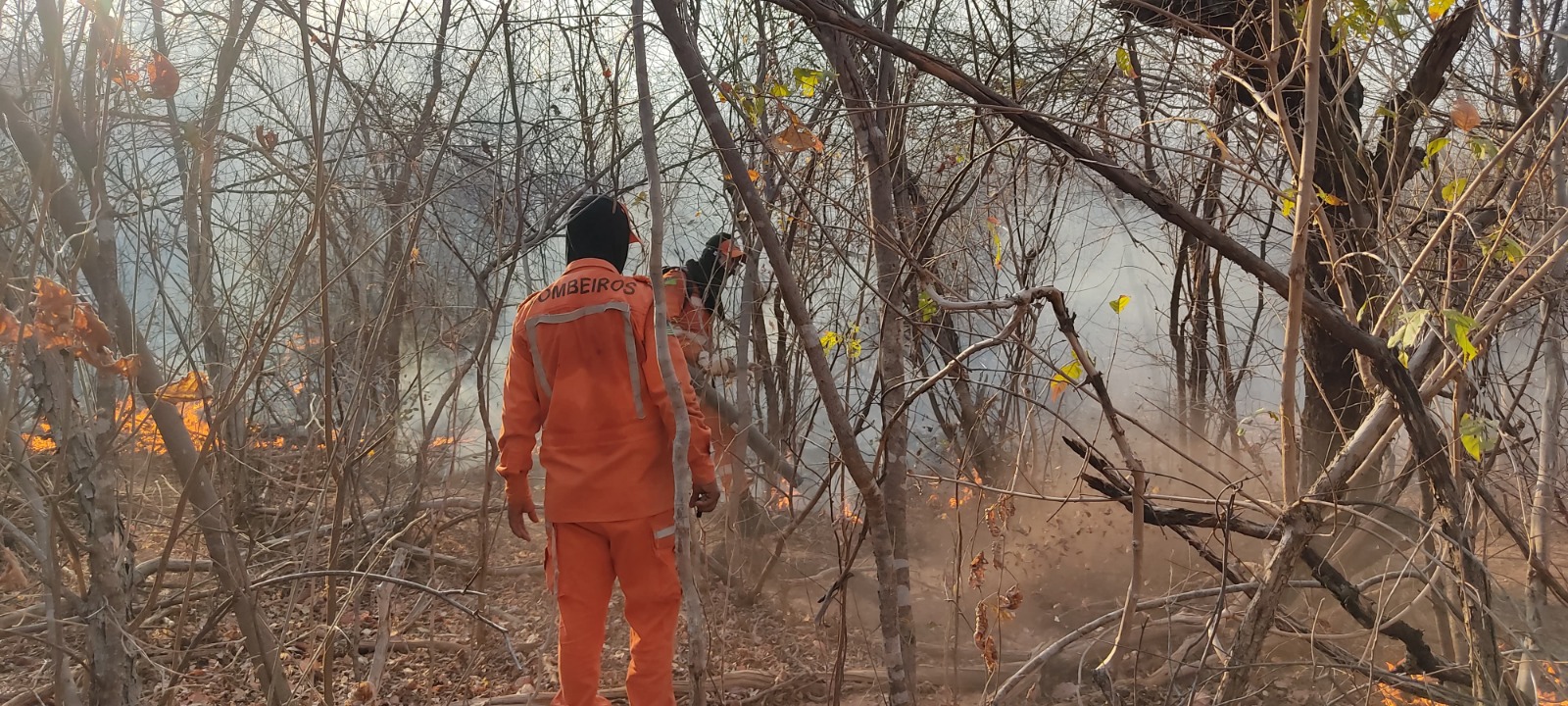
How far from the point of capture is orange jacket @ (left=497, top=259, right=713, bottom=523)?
2773mm

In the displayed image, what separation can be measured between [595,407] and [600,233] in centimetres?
60

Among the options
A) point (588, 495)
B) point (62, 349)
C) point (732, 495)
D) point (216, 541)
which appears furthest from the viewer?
point (732, 495)

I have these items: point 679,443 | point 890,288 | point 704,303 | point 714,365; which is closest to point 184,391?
point 679,443

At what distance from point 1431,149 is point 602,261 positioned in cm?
236

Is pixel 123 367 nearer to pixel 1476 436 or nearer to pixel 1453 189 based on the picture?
pixel 1476 436

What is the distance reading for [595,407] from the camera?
2.80 m

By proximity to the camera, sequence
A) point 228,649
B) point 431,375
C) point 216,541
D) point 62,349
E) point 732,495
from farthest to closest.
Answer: point 431,375
point 732,495
point 228,649
point 216,541
point 62,349

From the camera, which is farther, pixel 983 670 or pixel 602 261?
pixel 983 670

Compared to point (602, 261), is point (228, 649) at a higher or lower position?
lower

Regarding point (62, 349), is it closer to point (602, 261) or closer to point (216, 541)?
point (216, 541)

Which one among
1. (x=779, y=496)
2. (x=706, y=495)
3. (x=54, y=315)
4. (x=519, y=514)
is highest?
(x=54, y=315)

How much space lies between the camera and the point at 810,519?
5.41m

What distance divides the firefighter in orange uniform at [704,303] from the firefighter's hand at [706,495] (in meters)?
0.71

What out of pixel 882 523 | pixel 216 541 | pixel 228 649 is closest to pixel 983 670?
pixel 882 523
